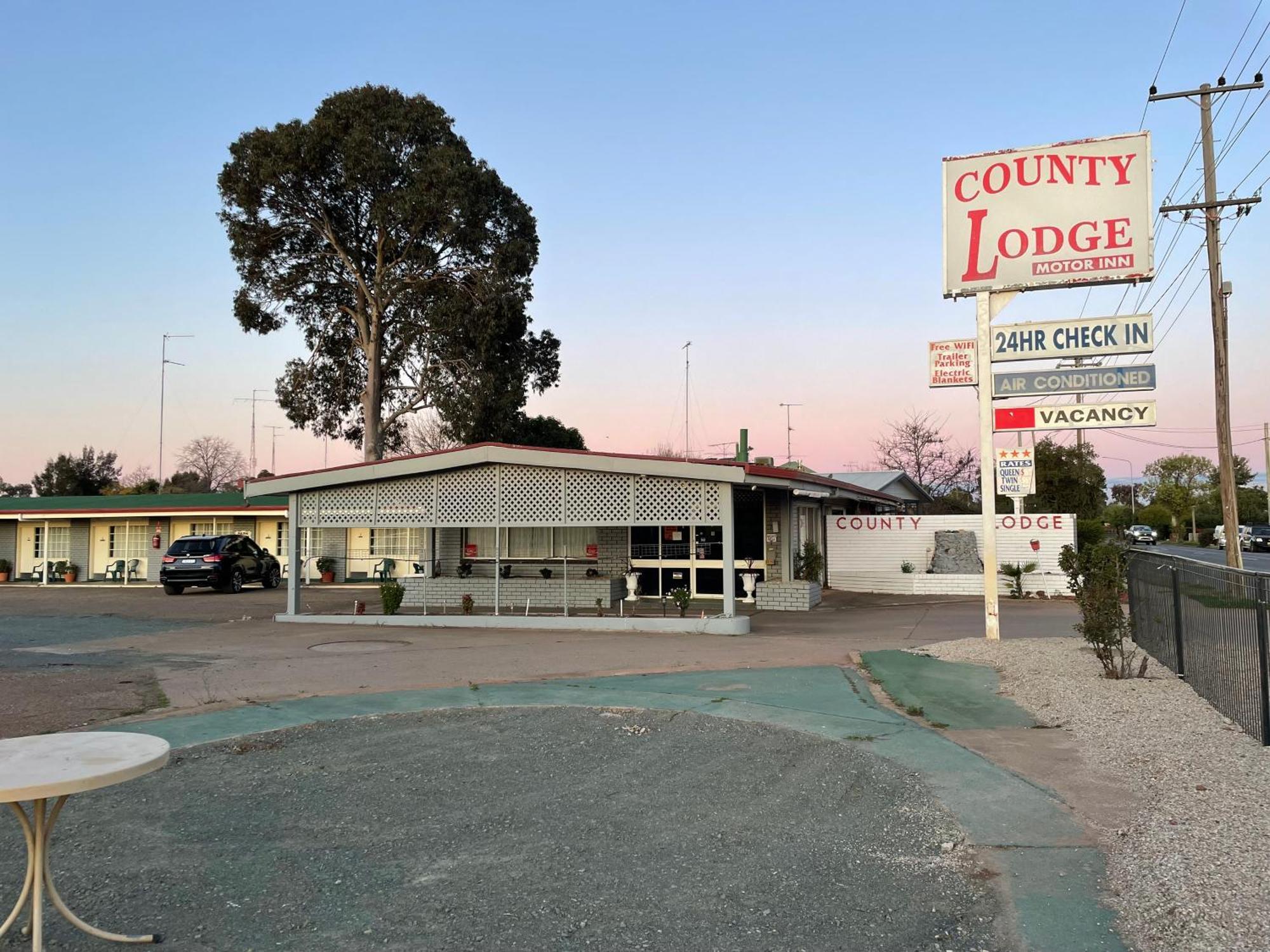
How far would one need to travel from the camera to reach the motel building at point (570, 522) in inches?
631

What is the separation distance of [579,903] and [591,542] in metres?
17.0

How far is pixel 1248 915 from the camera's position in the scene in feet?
12.6

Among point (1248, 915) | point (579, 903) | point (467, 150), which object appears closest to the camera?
point (1248, 915)

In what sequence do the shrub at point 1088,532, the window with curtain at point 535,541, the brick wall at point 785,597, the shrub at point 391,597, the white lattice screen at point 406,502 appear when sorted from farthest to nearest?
the shrub at point 1088,532 < the window with curtain at point 535,541 < the brick wall at point 785,597 < the shrub at point 391,597 < the white lattice screen at point 406,502

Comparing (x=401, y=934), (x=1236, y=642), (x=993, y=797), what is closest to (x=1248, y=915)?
(x=993, y=797)

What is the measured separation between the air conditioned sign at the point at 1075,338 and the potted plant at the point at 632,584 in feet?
29.9

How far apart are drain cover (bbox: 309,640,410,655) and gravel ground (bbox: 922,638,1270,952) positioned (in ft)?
29.4

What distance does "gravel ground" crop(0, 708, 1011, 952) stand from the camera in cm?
398

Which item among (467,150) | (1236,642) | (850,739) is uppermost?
(467,150)

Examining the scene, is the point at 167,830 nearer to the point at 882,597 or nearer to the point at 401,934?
the point at 401,934

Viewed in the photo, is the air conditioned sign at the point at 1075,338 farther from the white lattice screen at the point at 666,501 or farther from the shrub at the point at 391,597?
the shrub at the point at 391,597

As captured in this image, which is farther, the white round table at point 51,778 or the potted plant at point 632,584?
the potted plant at point 632,584

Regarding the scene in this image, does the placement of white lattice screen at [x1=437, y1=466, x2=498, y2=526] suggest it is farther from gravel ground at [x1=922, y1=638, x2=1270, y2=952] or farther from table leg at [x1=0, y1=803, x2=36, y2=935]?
→ table leg at [x1=0, y1=803, x2=36, y2=935]

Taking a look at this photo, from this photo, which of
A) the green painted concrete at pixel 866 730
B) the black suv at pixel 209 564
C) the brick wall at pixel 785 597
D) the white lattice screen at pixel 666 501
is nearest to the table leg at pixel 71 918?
the green painted concrete at pixel 866 730
